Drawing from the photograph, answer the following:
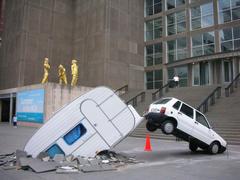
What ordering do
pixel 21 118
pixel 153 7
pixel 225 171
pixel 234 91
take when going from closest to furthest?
pixel 225 171
pixel 234 91
pixel 21 118
pixel 153 7

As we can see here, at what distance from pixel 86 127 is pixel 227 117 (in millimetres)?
13316

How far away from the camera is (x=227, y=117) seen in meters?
19.8

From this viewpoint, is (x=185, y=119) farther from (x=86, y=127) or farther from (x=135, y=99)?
(x=135, y=99)

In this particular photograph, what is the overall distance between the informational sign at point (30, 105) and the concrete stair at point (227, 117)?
1588 centimetres

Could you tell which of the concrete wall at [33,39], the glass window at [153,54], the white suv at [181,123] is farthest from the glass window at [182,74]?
the white suv at [181,123]

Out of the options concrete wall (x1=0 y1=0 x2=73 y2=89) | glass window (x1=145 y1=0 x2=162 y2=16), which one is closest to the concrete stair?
glass window (x1=145 y1=0 x2=162 y2=16)

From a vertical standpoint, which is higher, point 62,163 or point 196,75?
point 196,75

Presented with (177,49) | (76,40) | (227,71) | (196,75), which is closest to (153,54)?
(177,49)

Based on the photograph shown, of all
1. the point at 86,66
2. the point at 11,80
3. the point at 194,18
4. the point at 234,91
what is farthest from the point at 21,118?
the point at 194,18

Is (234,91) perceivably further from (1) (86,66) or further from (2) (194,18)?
(1) (86,66)

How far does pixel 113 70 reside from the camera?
37500mm

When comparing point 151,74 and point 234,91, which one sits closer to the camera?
point 234,91

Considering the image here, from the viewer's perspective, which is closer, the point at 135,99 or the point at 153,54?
the point at 135,99

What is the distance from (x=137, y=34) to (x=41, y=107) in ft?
64.1
